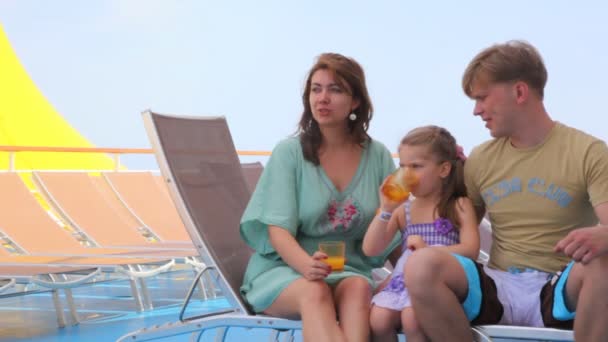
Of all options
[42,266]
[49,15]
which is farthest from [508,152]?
[49,15]

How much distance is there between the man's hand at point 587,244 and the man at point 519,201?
0.47ft

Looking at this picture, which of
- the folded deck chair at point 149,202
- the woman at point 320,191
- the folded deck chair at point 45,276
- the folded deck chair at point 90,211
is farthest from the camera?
the folded deck chair at point 149,202

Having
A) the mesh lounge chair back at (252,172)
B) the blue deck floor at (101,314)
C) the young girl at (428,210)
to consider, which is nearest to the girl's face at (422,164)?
the young girl at (428,210)

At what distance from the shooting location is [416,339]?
169 cm

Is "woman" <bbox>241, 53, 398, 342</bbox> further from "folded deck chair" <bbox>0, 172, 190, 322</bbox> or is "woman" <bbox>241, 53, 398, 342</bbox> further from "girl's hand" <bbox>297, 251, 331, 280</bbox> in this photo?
"folded deck chair" <bbox>0, 172, 190, 322</bbox>

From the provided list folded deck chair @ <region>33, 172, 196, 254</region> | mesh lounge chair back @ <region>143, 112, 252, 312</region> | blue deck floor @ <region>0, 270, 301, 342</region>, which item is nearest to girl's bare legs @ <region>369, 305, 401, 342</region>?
mesh lounge chair back @ <region>143, 112, 252, 312</region>

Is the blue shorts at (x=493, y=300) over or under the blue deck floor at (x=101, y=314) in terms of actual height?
over

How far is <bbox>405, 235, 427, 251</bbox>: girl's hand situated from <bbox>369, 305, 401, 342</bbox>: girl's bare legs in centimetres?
14

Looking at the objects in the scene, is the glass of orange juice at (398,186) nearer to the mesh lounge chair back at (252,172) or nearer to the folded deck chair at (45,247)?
the mesh lounge chair back at (252,172)

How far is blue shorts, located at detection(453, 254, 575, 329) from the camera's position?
1.64m

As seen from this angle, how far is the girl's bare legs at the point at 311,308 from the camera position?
1773 mm

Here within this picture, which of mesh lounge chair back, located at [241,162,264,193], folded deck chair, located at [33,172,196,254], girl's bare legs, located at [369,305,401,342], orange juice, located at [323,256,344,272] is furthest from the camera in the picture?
folded deck chair, located at [33,172,196,254]

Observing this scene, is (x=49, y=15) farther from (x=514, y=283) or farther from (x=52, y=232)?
(x=514, y=283)

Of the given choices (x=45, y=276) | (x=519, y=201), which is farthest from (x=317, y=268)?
(x=45, y=276)
